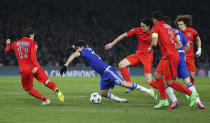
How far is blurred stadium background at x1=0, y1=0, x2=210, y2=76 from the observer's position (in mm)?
27406

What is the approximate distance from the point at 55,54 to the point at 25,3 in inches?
302

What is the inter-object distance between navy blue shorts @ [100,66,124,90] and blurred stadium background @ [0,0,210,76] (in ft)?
56.7

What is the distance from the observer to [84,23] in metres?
34.8

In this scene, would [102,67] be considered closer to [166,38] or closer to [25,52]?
[25,52]

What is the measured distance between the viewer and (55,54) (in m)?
27.0

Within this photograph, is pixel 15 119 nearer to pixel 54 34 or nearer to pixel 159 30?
pixel 159 30

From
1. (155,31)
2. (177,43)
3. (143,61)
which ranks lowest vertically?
(143,61)

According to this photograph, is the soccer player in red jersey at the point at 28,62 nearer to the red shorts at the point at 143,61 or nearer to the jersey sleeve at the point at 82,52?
the jersey sleeve at the point at 82,52

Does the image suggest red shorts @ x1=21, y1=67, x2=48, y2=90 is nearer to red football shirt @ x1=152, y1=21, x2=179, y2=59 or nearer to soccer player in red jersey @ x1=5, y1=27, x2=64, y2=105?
soccer player in red jersey @ x1=5, y1=27, x2=64, y2=105

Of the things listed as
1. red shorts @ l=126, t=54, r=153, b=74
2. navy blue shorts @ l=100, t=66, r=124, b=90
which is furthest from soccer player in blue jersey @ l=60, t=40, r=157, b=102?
red shorts @ l=126, t=54, r=153, b=74

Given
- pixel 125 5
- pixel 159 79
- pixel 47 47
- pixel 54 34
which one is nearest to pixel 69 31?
pixel 54 34

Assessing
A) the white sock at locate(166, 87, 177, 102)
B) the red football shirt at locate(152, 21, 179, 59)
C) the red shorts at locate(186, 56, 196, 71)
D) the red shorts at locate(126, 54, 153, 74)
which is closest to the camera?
the red football shirt at locate(152, 21, 179, 59)

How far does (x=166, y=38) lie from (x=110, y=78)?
186 centimetres

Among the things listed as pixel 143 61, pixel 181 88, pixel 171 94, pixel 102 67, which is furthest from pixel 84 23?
pixel 181 88
